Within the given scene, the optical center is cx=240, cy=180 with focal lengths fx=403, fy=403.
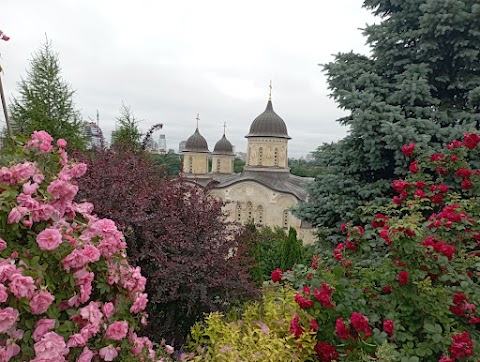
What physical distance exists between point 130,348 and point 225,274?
1894 millimetres

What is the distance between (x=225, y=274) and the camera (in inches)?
174

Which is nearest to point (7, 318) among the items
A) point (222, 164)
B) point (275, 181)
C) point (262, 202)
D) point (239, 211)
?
point (262, 202)

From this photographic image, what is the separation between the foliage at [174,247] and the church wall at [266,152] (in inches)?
1066

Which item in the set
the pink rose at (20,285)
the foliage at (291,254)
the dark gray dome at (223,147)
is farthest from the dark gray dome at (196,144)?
the pink rose at (20,285)

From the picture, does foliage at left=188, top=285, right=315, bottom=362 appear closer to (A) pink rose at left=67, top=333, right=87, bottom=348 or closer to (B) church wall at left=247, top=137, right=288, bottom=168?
(A) pink rose at left=67, top=333, right=87, bottom=348

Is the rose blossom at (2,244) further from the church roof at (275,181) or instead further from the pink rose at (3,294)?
the church roof at (275,181)

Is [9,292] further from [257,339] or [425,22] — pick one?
[425,22]

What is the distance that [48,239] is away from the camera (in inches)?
87.4

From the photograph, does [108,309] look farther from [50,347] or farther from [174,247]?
[174,247]

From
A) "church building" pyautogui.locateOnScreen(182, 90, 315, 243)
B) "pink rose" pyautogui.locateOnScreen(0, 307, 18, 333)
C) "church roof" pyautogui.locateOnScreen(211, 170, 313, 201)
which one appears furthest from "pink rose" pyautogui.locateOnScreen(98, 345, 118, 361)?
"church roof" pyautogui.locateOnScreen(211, 170, 313, 201)

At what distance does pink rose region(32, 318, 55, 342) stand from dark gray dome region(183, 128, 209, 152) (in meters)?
34.7

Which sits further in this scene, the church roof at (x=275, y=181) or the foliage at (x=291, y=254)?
the church roof at (x=275, y=181)

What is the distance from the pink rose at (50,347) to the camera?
2.07 metres

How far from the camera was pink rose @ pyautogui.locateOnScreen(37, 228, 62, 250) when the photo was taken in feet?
7.26
